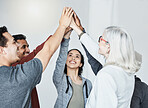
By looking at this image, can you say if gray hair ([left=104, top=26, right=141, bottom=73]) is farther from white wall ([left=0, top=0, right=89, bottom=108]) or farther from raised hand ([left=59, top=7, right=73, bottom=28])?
white wall ([left=0, top=0, right=89, bottom=108])

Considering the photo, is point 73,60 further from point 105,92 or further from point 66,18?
point 105,92

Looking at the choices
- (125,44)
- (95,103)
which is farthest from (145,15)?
(95,103)

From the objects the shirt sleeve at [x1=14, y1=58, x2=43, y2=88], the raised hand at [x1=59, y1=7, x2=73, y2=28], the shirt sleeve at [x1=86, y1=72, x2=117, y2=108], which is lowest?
the shirt sleeve at [x1=86, y1=72, x2=117, y2=108]

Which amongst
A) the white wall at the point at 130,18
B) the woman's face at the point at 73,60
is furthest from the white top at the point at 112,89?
the white wall at the point at 130,18

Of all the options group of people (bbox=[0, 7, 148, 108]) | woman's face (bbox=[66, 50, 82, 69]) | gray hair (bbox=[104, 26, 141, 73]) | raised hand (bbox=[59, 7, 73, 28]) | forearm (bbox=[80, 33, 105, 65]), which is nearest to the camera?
group of people (bbox=[0, 7, 148, 108])

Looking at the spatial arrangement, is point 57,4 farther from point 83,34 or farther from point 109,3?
point 83,34

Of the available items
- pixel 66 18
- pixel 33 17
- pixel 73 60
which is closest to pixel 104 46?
pixel 66 18

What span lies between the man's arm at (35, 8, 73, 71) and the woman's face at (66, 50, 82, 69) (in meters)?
0.61

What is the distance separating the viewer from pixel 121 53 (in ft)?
4.01

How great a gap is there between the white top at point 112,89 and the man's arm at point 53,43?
35 cm

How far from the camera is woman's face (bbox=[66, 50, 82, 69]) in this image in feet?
6.84

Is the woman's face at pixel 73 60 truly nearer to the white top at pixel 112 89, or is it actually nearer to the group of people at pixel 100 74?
the group of people at pixel 100 74

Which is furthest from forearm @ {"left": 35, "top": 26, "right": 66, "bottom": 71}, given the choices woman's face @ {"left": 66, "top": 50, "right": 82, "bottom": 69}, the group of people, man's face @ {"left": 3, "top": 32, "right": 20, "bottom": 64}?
woman's face @ {"left": 66, "top": 50, "right": 82, "bottom": 69}

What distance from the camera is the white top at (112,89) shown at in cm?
117
